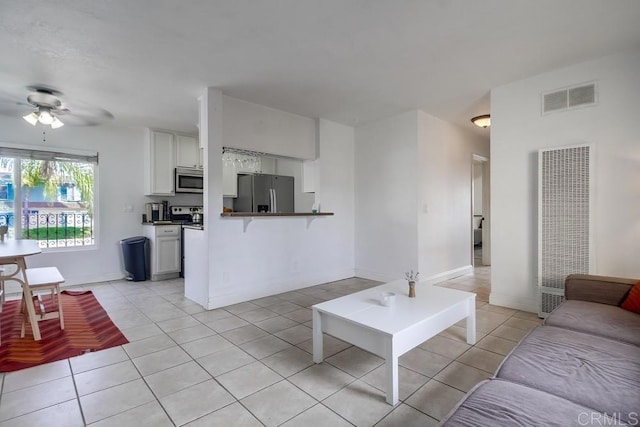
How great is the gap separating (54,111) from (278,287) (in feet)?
11.8

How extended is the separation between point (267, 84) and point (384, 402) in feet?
10.3

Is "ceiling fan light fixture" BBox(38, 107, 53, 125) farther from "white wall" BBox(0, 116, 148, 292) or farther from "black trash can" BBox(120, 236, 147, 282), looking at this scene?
"black trash can" BBox(120, 236, 147, 282)

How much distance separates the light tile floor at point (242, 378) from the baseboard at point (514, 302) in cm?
31

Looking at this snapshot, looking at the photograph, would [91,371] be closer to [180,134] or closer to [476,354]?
[476,354]

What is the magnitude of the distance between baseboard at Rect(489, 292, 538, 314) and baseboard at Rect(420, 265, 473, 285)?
0.95m

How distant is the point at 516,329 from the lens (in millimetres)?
2850

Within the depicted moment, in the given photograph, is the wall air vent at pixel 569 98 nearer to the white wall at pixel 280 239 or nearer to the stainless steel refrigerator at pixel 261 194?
the white wall at pixel 280 239

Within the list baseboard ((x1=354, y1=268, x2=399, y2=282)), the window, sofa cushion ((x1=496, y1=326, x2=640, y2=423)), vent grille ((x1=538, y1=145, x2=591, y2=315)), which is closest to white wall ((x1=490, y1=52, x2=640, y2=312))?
vent grille ((x1=538, y1=145, x2=591, y2=315))

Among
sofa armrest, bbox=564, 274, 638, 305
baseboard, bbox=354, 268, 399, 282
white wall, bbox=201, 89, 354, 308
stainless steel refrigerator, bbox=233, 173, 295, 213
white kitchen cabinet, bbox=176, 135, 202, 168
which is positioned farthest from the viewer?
stainless steel refrigerator, bbox=233, 173, 295, 213

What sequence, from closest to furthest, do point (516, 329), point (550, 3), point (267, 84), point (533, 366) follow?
point (533, 366), point (550, 3), point (516, 329), point (267, 84)

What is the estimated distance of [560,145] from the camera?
3.11m

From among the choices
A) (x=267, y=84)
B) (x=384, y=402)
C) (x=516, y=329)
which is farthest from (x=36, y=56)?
(x=516, y=329)

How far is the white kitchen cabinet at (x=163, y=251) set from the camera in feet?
16.0

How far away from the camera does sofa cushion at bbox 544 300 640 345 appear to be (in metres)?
1.75
